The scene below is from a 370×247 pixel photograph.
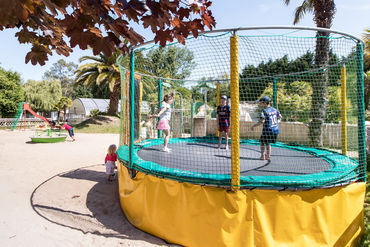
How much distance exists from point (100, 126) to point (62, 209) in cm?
1499

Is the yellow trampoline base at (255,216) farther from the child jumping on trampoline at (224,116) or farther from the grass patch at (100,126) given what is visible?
the grass patch at (100,126)

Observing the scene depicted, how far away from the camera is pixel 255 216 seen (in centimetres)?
238

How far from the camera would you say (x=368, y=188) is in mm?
4527

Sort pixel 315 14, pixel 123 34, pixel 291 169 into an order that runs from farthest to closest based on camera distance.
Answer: pixel 315 14
pixel 291 169
pixel 123 34

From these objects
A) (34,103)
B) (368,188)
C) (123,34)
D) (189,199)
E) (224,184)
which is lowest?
(368,188)

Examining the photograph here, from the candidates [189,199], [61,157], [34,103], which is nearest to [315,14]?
[189,199]

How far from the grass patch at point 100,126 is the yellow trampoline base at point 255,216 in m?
14.3

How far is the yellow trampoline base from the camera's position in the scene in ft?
7.80

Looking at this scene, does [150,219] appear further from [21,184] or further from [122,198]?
[21,184]

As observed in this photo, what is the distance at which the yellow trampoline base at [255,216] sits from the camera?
2.38m

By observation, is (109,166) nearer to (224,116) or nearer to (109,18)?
(224,116)

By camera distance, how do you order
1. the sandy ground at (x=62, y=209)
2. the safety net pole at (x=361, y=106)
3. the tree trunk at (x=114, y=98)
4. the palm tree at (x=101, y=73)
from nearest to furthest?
the sandy ground at (x=62, y=209) < the safety net pole at (x=361, y=106) < the palm tree at (x=101, y=73) < the tree trunk at (x=114, y=98)

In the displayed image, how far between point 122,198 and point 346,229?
2923 millimetres

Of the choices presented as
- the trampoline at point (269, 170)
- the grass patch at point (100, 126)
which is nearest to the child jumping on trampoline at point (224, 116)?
the trampoline at point (269, 170)
